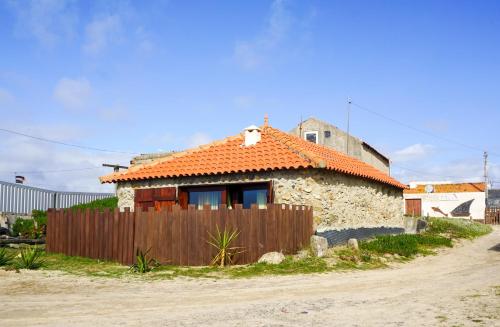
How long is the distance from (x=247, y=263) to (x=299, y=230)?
2.08 metres

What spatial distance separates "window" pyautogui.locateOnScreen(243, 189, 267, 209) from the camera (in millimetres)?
15766

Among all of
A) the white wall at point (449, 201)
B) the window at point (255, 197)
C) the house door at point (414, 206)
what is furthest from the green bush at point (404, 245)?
the white wall at point (449, 201)

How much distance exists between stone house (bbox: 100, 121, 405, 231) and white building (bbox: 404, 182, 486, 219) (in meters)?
28.4

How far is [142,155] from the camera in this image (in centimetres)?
2961

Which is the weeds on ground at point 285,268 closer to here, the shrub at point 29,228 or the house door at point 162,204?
the house door at point 162,204

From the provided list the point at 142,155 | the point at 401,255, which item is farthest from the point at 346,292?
the point at 142,155

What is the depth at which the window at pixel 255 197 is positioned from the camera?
51.7 feet

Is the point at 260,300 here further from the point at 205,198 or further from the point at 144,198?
the point at 144,198

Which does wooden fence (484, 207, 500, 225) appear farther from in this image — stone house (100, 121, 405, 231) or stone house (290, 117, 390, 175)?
stone house (100, 121, 405, 231)

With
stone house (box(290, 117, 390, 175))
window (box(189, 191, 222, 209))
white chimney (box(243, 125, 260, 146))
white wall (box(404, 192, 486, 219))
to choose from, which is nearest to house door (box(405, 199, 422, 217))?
white wall (box(404, 192, 486, 219))

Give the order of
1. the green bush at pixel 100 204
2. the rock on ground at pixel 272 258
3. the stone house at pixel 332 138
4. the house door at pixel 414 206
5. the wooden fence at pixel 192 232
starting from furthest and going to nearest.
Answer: the house door at pixel 414 206 → the stone house at pixel 332 138 → the green bush at pixel 100 204 → the wooden fence at pixel 192 232 → the rock on ground at pixel 272 258

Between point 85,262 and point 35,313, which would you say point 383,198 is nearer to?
point 85,262

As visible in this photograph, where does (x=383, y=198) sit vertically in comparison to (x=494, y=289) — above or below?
above

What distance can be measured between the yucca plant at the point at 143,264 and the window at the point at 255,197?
4.47 m
